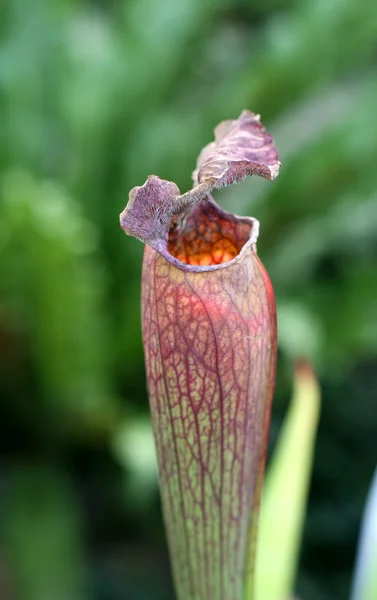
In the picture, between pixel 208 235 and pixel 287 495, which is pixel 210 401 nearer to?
pixel 208 235

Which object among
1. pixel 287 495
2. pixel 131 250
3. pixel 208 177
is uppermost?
pixel 131 250

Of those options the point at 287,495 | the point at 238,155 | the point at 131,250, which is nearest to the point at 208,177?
the point at 238,155

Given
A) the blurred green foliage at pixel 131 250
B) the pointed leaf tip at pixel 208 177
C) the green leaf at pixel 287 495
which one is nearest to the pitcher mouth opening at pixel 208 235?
the pointed leaf tip at pixel 208 177

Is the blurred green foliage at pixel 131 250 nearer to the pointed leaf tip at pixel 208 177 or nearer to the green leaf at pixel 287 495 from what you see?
the green leaf at pixel 287 495

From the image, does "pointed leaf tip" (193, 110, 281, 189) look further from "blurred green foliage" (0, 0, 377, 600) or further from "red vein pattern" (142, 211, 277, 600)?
"blurred green foliage" (0, 0, 377, 600)

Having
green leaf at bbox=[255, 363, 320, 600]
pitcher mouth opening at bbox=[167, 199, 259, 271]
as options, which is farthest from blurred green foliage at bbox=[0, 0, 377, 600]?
pitcher mouth opening at bbox=[167, 199, 259, 271]
